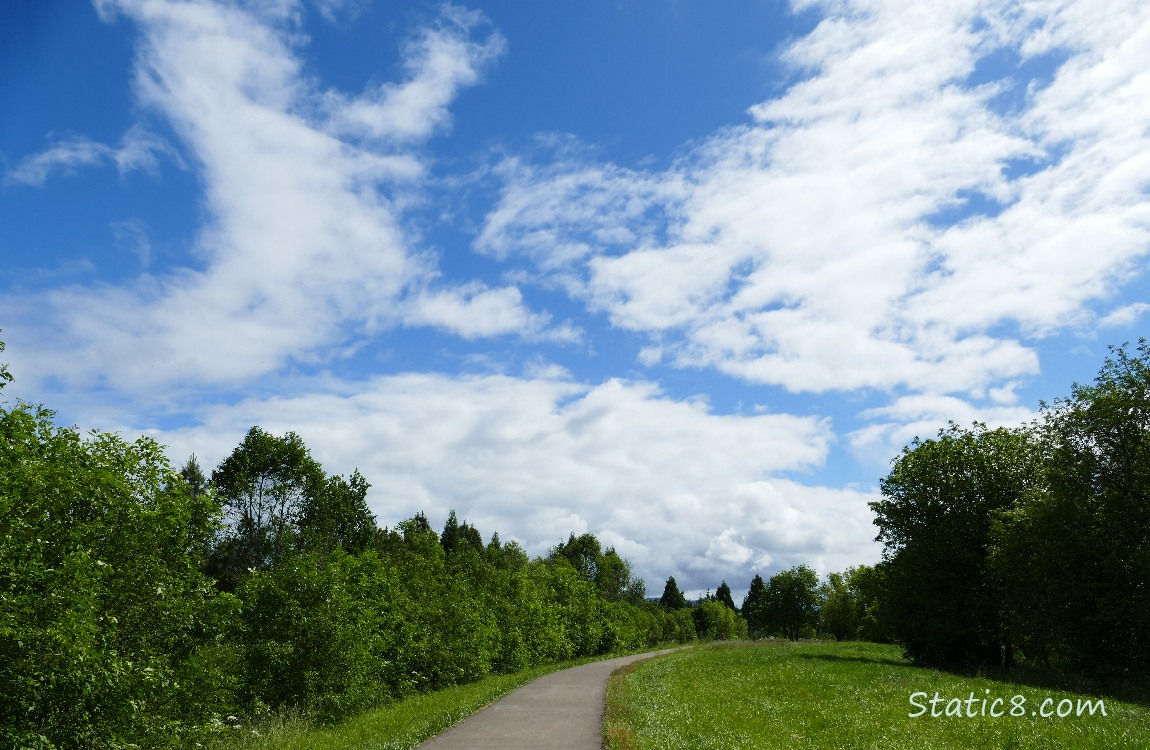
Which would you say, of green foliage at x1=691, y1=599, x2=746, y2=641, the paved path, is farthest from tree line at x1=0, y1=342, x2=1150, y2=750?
green foliage at x1=691, y1=599, x2=746, y2=641

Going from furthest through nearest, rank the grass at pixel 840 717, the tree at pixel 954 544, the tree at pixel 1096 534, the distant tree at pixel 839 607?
the distant tree at pixel 839 607 → the tree at pixel 954 544 → the tree at pixel 1096 534 → the grass at pixel 840 717

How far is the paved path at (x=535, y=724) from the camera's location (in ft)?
46.7

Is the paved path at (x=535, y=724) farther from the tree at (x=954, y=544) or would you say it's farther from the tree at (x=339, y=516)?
the tree at (x=339, y=516)

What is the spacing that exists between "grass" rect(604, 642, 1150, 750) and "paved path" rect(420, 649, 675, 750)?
62 centimetres

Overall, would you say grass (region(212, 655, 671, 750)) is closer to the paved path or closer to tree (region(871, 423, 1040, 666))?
the paved path

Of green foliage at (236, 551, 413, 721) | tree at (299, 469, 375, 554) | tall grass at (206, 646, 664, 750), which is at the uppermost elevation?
tree at (299, 469, 375, 554)

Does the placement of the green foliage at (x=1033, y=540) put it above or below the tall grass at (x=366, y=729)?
above

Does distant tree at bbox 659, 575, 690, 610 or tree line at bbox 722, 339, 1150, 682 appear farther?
distant tree at bbox 659, 575, 690, 610

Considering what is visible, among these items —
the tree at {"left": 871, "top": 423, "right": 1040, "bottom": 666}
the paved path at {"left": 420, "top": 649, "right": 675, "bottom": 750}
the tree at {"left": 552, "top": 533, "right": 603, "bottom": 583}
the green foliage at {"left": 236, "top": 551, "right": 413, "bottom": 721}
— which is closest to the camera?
the paved path at {"left": 420, "top": 649, "right": 675, "bottom": 750}

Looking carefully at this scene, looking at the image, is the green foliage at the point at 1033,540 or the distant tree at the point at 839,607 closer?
the green foliage at the point at 1033,540

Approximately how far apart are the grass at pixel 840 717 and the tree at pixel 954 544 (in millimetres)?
11851

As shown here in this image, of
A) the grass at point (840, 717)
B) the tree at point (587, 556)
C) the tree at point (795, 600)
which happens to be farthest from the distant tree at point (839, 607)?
the grass at point (840, 717)

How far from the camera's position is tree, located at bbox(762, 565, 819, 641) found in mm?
98375

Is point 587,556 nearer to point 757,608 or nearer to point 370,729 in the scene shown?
point 757,608
